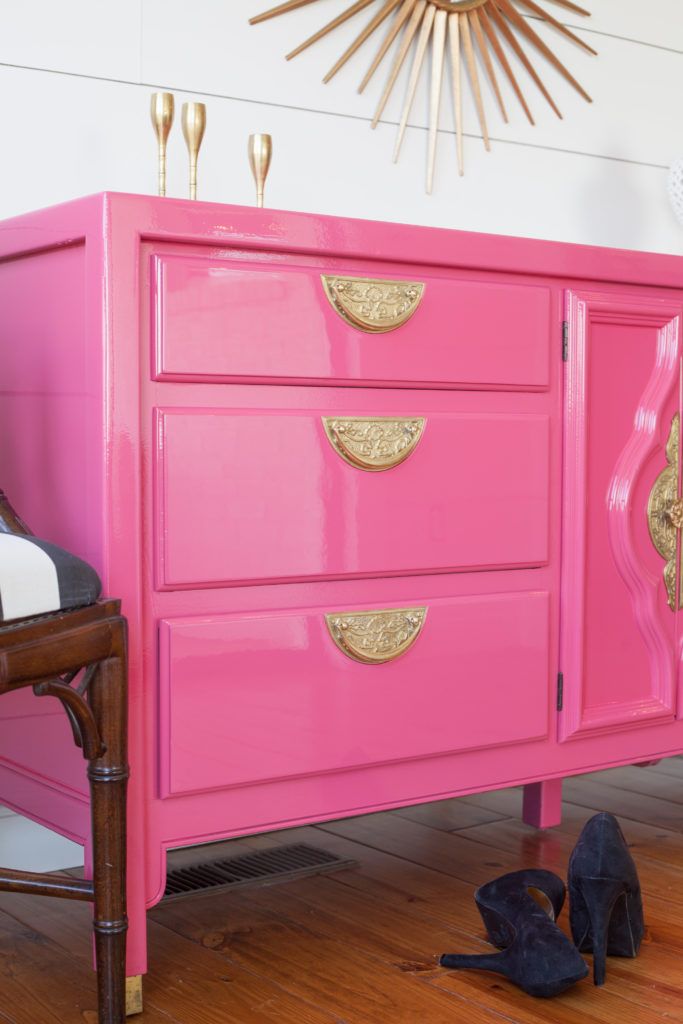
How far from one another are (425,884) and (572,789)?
624 mm

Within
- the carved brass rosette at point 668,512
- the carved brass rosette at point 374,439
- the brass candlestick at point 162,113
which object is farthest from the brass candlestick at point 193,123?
the carved brass rosette at point 668,512

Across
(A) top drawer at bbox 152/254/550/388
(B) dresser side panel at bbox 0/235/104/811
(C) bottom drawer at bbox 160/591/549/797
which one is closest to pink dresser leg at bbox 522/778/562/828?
(C) bottom drawer at bbox 160/591/549/797

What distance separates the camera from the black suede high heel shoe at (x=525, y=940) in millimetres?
1442

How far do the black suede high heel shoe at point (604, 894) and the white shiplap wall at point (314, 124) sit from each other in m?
0.82

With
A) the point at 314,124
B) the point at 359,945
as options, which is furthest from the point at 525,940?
the point at 314,124

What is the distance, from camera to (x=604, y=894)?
153cm

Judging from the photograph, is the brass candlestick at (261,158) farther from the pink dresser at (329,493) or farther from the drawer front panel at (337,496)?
the drawer front panel at (337,496)

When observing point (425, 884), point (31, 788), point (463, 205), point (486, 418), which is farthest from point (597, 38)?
point (31, 788)

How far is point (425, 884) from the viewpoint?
1.84 metres

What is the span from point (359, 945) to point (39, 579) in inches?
27.3

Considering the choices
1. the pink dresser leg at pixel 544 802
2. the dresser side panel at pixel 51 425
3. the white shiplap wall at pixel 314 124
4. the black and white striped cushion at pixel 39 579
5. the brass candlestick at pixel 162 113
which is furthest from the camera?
the pink dresser leg at pixel 544 802

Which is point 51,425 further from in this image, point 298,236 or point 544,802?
point 544,802

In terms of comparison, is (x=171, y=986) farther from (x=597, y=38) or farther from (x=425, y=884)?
(x=597, y=38)

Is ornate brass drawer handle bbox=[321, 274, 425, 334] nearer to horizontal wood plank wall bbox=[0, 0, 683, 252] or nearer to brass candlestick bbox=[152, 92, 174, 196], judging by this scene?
brass candlestick bbox=[152, 92, 174, 196]
